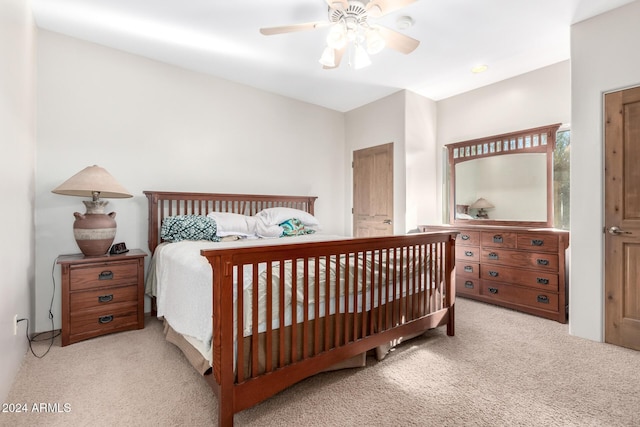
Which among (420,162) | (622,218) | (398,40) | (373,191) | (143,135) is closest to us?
(398,40)

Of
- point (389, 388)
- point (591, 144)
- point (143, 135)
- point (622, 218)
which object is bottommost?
point (389, 388)

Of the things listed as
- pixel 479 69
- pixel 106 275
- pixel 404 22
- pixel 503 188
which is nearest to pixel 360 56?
pixel 404 22

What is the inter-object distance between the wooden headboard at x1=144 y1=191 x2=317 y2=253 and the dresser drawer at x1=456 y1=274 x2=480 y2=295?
226 centimetres

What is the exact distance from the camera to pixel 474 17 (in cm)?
249

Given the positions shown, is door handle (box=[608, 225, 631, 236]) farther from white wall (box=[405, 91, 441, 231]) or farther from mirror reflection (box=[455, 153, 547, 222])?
white wall (box=[405, 91, 441, 231])

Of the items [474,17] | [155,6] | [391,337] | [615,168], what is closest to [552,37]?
[474,17]

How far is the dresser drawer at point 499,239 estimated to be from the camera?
128 inches

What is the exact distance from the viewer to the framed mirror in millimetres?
3381

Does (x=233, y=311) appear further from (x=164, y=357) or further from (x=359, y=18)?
(x=359, y=18)

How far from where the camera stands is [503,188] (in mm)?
3715

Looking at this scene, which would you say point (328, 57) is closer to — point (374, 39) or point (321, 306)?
point (374, 39)

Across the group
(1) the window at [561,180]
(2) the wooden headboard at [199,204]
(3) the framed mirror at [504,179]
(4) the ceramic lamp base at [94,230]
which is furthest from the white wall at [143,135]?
(1) the window at [561,180]

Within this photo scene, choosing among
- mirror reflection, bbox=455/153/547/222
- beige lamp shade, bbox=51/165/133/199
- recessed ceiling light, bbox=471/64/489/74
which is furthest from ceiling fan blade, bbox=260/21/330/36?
mirror reflection, bbox=455/153/547/222

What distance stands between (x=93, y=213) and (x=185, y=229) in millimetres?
740
